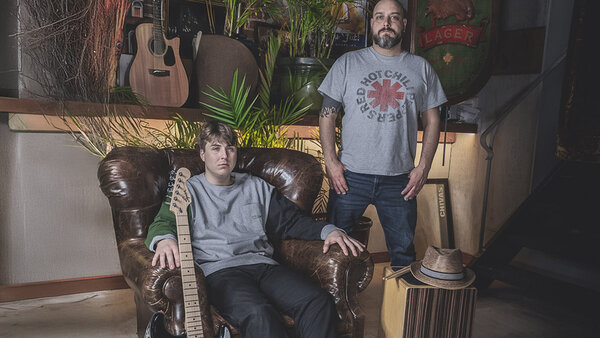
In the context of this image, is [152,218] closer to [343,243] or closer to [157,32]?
[343,243]

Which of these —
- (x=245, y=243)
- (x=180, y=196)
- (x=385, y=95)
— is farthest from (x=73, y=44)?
(x=385, y=95)

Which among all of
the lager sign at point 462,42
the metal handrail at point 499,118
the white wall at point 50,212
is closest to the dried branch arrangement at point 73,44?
the white wall at point 50,212

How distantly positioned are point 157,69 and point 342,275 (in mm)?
1569

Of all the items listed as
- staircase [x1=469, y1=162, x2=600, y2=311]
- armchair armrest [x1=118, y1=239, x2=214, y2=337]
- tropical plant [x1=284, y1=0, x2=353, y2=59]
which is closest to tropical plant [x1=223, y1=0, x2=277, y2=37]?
tropical plant [x1=284, y1=0, x2=353, y2=59]

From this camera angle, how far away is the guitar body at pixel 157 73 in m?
2.40

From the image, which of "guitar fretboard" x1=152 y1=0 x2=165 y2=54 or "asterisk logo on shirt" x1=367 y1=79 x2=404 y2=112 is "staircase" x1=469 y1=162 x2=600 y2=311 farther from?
"guitar fretboard" x1=152 y1=0 x2=165 y2=54

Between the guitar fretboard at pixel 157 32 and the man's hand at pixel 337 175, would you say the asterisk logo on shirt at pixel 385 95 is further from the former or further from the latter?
the guitar fretboard at pixel 157 32

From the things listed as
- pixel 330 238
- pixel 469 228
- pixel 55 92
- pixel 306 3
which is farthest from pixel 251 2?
pixel 469 228

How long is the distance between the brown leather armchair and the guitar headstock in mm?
187

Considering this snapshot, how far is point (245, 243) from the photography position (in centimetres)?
177

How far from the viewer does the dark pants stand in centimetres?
145

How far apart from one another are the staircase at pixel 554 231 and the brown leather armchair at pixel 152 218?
1343mm

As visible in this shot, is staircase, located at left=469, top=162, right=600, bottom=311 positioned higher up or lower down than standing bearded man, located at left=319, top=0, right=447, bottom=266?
lower down

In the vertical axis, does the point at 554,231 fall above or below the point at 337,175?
below
